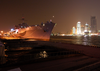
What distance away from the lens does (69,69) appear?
529 cm

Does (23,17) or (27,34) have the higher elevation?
(23,17)

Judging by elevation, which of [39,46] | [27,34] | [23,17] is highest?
[23,17]

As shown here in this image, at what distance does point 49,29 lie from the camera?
36.1 m

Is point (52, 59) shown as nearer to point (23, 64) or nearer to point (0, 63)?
point (23, 64)

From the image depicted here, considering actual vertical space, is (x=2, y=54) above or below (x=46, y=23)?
below

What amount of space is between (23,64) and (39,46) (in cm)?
1216

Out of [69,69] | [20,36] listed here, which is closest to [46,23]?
[20,36]

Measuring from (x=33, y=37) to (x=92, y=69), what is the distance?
3359 cm

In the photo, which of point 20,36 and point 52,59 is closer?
point 52,59

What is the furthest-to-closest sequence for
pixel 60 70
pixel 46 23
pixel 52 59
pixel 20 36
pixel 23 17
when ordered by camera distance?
1. pixel 23 17
2. pixel 20 36
3. pixel 46 23
4. pixel 52 59
5. pixel 60 70

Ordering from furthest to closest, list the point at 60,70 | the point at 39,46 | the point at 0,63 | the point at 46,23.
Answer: the point at 46,23 < the point at 39,46 < the point at 0,63 < the point at 60,70

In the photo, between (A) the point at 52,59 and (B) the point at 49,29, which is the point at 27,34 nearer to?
(B) the point at 49,29

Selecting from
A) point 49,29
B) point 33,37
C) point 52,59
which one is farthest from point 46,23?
point 52,59

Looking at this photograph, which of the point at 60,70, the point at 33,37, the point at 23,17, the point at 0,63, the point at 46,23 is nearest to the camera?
the point at 60,70
